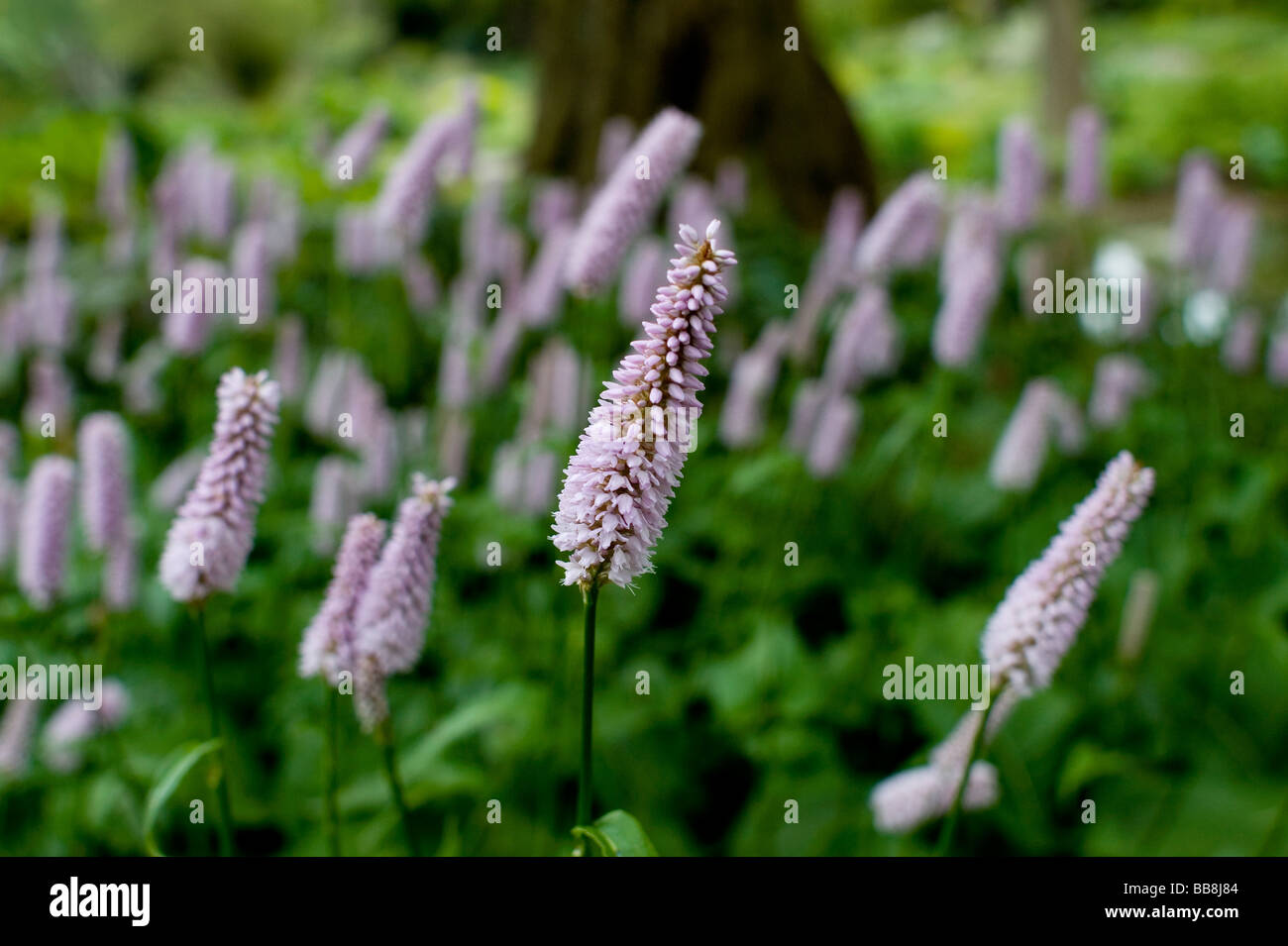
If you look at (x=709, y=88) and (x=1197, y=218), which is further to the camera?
(x=709, y=88)

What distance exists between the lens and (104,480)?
2230 mm

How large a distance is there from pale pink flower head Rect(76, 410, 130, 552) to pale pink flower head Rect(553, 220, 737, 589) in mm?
1336

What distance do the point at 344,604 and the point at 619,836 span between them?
0.55m

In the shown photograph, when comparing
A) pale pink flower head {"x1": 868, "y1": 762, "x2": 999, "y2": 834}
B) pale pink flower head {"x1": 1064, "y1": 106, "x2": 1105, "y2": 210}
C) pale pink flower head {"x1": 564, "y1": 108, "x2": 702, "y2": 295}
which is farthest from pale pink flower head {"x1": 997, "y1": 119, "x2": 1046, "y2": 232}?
pale pink flower head {"x1": 868, "y1": 762, "x2": 999, "y2": 834}

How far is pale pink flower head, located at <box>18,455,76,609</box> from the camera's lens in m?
2.13

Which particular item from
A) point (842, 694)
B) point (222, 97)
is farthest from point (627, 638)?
point (222, 97)

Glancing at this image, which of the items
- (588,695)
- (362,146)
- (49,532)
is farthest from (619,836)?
(362,146)

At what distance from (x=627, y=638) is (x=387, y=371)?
195cm

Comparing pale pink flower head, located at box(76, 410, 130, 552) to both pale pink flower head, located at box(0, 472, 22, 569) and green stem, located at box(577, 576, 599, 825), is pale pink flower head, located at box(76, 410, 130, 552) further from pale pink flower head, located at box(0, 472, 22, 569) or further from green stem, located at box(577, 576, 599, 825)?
green stem, located at box(577, 576, 599, 825)

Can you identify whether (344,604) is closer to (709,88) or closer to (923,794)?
(923,794)

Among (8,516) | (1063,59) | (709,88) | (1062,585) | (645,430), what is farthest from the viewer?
(1063,59)

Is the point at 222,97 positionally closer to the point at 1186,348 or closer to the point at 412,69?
the point at 412,69
